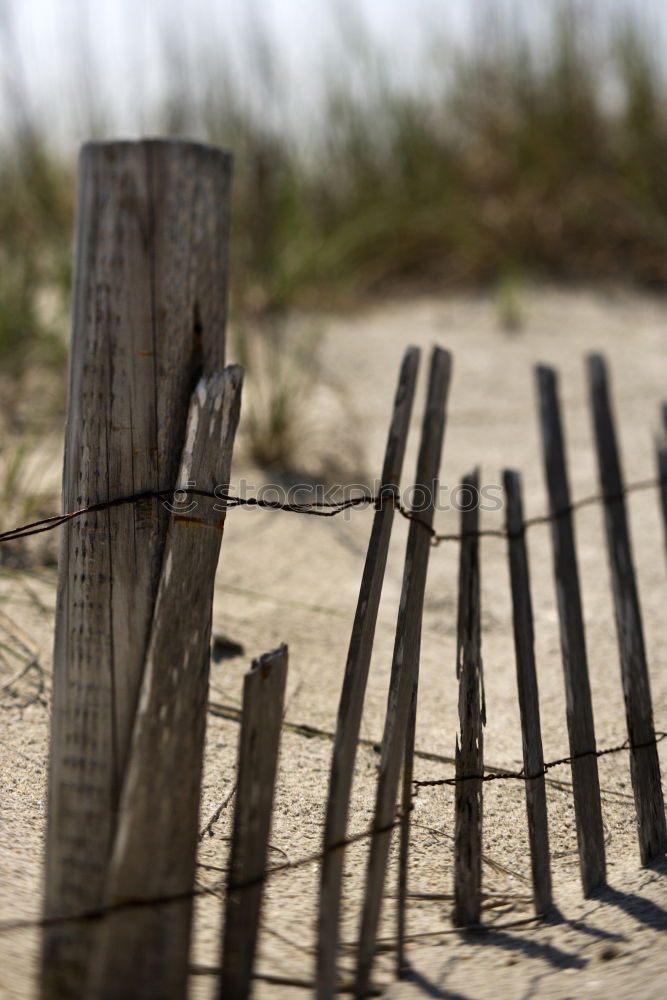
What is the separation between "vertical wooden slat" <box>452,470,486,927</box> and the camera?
169 centimetres

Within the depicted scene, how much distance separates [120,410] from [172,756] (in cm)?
51

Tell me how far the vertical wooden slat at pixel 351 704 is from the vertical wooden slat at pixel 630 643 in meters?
0.61

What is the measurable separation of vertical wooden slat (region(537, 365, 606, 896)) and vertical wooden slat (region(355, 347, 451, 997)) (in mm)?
365

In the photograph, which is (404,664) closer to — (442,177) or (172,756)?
(172,756)

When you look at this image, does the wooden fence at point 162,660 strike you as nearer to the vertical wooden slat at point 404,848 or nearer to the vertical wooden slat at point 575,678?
the vertical wooden slat at point 404,848

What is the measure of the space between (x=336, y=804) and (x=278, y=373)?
2764mm

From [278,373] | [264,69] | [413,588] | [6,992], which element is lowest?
[6,992]

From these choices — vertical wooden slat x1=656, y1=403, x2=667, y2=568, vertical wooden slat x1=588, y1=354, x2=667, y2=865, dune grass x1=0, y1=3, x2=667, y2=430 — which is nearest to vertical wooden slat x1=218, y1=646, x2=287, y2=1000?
vertical wooden slat x1=588, y1=354, x2=667, y2=865

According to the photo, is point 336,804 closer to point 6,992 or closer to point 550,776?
point 6,992

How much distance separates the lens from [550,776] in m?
2.26

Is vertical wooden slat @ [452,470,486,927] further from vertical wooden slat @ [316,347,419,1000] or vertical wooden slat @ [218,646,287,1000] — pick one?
vertical wooden slat @ [218,646,287,1000]

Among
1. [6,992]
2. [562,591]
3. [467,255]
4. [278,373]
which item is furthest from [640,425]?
[6,992]

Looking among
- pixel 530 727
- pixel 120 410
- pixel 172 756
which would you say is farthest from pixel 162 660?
pixel 530 727

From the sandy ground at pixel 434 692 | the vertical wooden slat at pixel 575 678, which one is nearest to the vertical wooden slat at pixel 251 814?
the sandy ground at pixel 434 692
